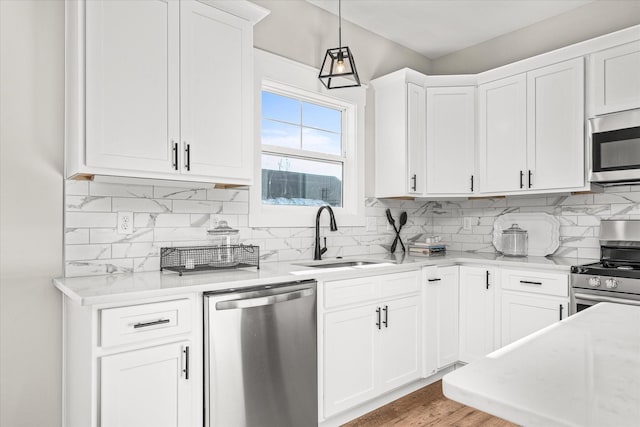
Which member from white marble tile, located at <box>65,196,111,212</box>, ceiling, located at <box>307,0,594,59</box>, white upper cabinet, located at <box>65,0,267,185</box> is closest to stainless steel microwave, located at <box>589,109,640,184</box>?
ceiling, located at <box>307,0,594,59</box>

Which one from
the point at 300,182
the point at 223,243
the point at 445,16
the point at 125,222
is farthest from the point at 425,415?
the point at 445,16

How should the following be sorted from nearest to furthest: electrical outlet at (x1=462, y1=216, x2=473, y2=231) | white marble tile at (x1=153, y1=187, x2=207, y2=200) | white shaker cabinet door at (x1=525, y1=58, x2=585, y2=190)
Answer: white marble tile at (x1=153, y1=187, x2=207, y2=200) < white shaker cabinet door at (x1=525, y1=58, x2=585, y2=190) < electrical outlet at (x1=462, y1=216, x2=473, y2=231)

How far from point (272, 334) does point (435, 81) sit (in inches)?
103

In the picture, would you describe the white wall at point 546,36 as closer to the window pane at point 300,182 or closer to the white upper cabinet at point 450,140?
the white upper cabinet at point 450,140

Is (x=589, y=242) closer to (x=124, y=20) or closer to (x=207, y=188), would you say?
(x=207, y=188)

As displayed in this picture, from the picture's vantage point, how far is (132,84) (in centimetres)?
197

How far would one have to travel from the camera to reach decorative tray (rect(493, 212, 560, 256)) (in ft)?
11.1

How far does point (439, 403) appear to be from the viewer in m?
2.83

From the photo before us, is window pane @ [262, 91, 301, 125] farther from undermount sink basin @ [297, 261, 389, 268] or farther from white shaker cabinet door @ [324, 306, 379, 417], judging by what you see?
white shaker cabinet door @ [324, 306, 379, 417]

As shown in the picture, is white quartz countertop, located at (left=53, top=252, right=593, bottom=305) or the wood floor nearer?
white quartz countertop, located at (left=53, top=252, right=593, bottom=305)

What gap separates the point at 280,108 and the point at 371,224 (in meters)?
1.25

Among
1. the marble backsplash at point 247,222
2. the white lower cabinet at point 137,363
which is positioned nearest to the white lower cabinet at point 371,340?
the marble backsplash at point 247,222

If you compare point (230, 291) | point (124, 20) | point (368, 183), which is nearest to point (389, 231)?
point (368, 183)

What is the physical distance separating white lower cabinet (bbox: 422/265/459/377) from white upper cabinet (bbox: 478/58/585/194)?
87 cm
